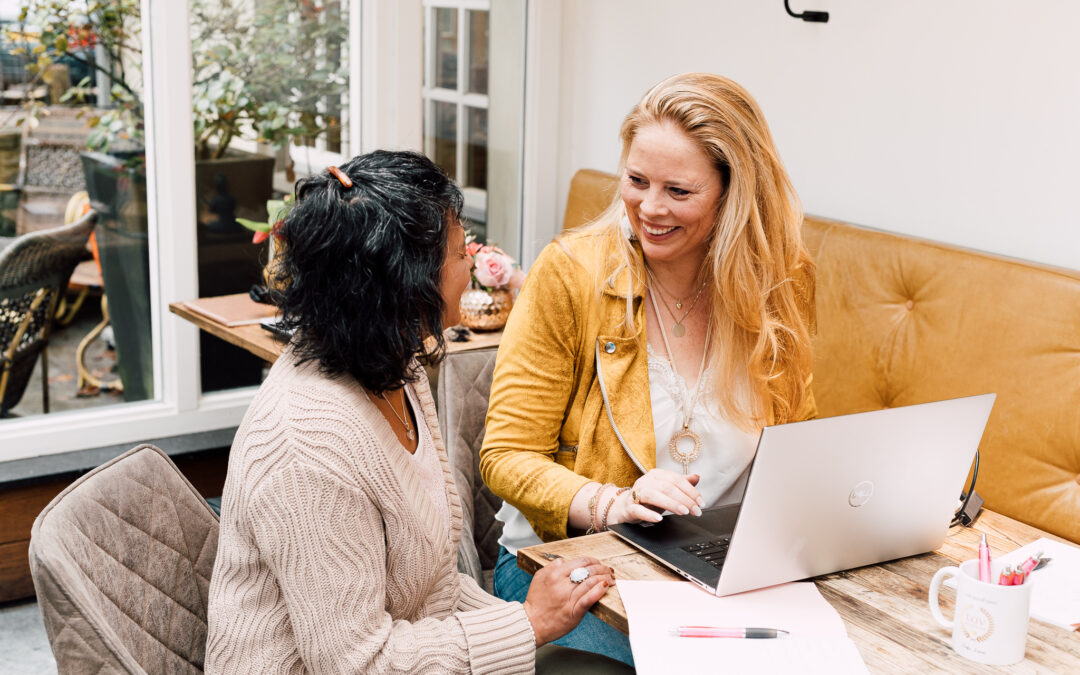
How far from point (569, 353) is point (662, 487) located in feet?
1.10

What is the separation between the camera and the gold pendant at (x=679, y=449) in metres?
1.68

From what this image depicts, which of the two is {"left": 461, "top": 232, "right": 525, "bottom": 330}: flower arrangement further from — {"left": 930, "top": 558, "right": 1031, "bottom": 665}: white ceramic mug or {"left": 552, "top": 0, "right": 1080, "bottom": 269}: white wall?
{"left": 930, "top": 558, "right": 1031, "bottom": 665}: white ceramic mug

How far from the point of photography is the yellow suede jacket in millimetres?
1657

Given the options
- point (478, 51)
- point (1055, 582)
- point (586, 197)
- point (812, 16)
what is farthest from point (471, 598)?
point (478, 51)

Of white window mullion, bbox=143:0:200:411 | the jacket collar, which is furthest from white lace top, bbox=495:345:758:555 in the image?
white window mullion, bbox=143:0:200:411

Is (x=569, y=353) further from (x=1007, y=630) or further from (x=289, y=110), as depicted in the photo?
(x=289, y=110)

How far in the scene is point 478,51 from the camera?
10.8ft

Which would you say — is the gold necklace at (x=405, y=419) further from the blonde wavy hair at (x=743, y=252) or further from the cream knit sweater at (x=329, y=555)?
the blonde wavy hair at (x=743, y=252)

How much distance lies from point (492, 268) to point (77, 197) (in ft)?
3.90

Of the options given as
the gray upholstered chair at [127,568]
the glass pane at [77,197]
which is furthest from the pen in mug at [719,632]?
the glass pane at [77,197]

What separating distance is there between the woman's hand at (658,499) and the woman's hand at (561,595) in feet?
0.41

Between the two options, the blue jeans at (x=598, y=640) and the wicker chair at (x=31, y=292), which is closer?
the blue jeans at (x=598, y=640)

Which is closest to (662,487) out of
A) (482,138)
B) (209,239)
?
(209,239)

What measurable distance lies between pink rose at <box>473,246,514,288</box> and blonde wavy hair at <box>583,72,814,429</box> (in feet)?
2.33
